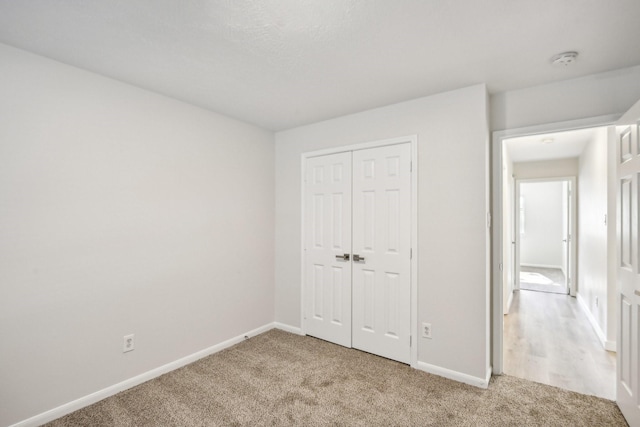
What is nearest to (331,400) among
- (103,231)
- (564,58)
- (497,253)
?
(497,253)

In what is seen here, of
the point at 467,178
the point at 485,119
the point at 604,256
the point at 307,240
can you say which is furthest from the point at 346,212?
the point at 604,256

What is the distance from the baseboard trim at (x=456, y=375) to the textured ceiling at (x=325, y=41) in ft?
7.96

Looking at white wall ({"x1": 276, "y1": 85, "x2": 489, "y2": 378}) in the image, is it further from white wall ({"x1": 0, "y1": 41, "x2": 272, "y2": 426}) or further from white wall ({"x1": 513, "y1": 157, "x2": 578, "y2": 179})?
white wall ({"x1": 513, "y1": 157, "x2": 578, "y2": 179})

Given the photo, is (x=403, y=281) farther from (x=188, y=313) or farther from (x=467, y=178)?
(x=188, y=313)

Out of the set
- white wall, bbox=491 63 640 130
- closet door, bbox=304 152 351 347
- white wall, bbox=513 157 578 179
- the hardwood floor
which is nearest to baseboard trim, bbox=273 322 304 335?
closet door, bbox=304 152 351 347

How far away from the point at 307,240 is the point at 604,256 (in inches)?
136

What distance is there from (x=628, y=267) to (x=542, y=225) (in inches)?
306

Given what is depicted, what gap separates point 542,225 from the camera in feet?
28.4

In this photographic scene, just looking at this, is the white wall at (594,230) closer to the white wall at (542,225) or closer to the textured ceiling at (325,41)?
the textured ceiling at (325,41)

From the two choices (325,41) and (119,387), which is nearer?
(325,41)

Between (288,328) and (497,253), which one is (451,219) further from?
(288,328)

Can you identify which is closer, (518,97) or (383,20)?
(383,20)

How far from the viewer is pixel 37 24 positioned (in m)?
1.76

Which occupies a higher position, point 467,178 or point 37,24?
point 37,24
